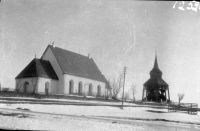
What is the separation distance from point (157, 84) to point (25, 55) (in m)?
5.34

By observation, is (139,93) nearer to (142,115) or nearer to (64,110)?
(142,115)

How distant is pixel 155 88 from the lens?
9.72 meters

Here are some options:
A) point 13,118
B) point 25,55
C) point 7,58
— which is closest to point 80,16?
point 25,55

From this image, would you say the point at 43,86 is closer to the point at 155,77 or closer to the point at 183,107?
the point at 155,77

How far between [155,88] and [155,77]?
1.38 m

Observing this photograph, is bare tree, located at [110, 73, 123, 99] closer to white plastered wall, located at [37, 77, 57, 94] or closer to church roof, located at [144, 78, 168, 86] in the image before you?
church roof, located at [144, 78, 168, 86]

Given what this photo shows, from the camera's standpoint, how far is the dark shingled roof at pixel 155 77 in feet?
27.2

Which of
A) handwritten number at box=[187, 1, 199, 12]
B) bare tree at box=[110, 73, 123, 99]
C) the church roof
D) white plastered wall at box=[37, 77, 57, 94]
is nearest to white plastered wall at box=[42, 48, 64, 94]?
white plastered wall at box=[37, 77, 57, 94]

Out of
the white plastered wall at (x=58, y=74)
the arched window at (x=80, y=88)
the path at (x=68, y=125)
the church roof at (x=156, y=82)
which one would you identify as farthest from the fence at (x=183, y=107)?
the arched window at (x=80, y=88)

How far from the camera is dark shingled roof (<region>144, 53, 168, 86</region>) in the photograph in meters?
8.28

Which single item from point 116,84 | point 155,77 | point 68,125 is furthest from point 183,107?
point 68,125

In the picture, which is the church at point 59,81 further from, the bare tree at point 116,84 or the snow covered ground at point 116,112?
the bare tree at point 116,84

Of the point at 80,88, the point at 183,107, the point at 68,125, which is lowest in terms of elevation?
the point at 68,125

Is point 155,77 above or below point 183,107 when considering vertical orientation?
above
